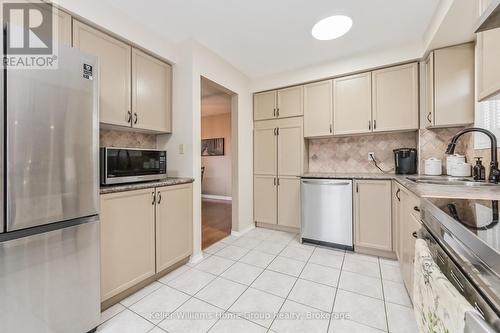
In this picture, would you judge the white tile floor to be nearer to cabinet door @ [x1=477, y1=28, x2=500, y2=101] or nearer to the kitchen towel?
the kitchen towel

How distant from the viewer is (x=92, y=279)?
130cm

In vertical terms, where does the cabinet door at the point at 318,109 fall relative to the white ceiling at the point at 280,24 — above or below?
below

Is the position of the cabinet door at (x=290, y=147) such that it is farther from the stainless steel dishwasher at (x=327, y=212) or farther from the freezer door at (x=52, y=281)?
the freezer door at (x=52, y=281)

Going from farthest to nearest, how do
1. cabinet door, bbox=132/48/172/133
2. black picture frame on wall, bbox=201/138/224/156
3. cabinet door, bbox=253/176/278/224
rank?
black picture frame on wall, bbox=201/138/224/156, cabinet door, bbox=253/176/278/224, cabinet door, bbox=132/48/172/133

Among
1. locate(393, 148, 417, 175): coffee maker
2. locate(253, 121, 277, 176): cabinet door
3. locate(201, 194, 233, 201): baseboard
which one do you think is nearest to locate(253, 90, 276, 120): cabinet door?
locate(253, 121, 277, 176): cabinet door

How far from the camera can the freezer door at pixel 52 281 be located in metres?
1.00

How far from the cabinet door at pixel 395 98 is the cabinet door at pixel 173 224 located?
2423 mm

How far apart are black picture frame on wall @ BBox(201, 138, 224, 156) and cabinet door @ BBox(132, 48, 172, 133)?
3.44 meters

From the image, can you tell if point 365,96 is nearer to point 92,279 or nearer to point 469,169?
point 469,169

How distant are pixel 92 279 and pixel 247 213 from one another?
2.17 meters

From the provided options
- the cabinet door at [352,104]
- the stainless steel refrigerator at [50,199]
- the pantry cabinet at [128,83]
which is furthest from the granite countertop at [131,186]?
the cabinet door at [352,104]

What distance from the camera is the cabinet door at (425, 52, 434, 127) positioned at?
2158 millimetres

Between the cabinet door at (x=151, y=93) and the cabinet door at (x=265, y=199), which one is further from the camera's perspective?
the cabinet door at (x=265, y=199)

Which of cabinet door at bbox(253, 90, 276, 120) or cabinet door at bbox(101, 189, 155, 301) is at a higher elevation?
cabinet door at bbox(253, 90, 276, 120)
